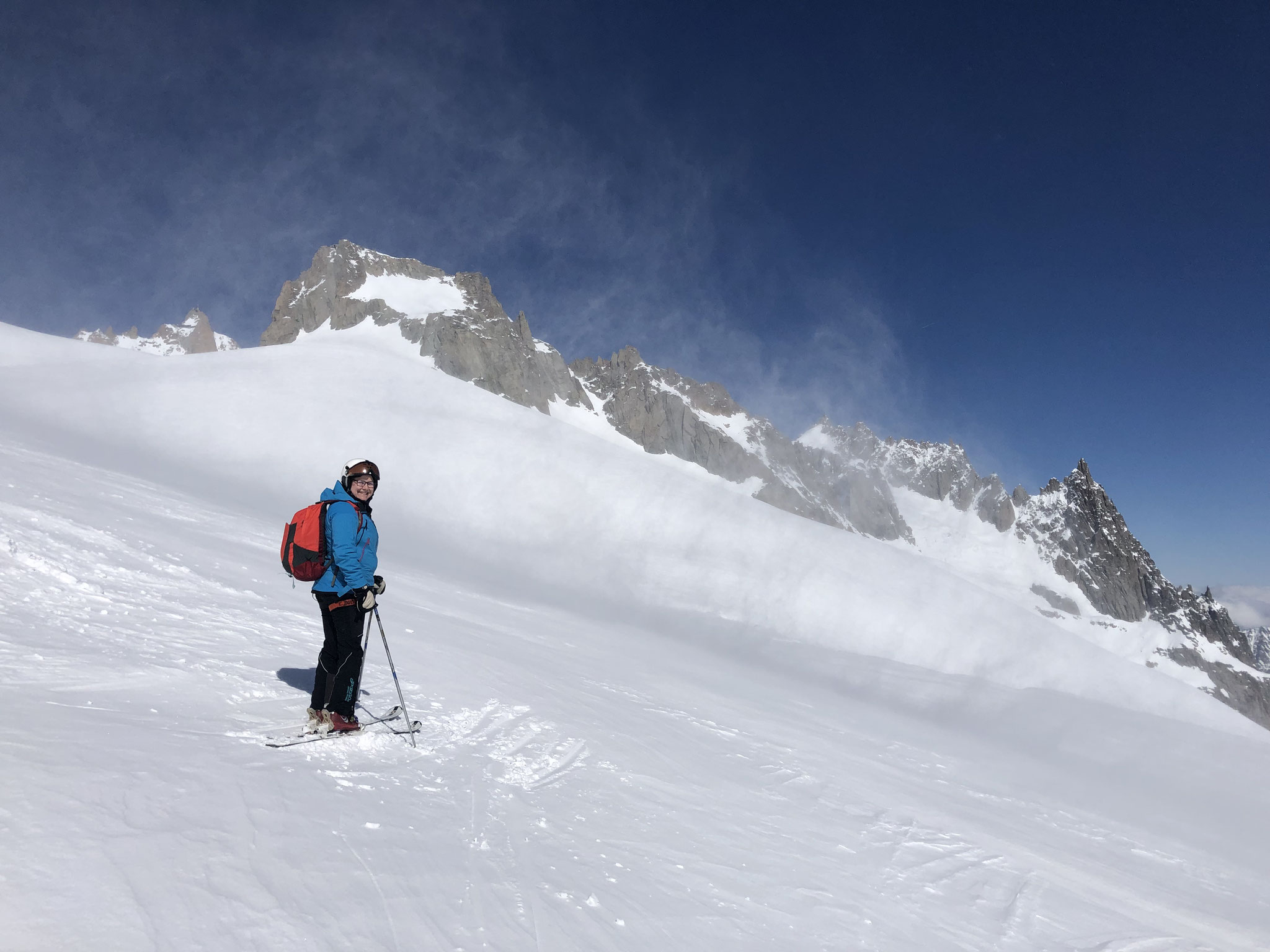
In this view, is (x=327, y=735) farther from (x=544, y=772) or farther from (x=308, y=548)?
(x=544, y=772)

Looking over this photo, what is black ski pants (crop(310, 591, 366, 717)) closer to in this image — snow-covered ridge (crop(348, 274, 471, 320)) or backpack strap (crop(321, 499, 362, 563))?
backpack strap (crop(321, 499, 362, 563))

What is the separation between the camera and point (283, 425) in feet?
87.6

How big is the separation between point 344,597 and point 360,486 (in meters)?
0.92

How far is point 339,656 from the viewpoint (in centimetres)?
519

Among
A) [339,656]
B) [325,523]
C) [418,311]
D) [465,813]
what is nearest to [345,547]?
[325,523]

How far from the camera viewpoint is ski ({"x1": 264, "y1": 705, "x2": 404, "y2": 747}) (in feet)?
14.9

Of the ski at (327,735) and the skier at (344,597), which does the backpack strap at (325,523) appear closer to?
the skier at (344,597)

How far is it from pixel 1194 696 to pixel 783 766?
20679mm

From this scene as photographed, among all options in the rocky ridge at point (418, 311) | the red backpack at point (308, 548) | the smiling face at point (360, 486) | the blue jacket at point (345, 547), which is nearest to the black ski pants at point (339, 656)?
the blue jacket at point (345, 547)

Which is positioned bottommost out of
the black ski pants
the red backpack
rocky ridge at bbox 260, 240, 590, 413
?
the black ski pants

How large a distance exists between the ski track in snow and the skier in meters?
0.31

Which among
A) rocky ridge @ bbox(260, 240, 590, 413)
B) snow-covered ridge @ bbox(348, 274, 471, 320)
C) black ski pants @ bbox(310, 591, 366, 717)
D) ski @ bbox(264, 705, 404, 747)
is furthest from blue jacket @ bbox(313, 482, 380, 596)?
snow-covered ridge @ bbox(348, 274, 471, 320)

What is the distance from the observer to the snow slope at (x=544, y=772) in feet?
10.1

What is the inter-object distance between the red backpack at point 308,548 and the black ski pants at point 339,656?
25cm
